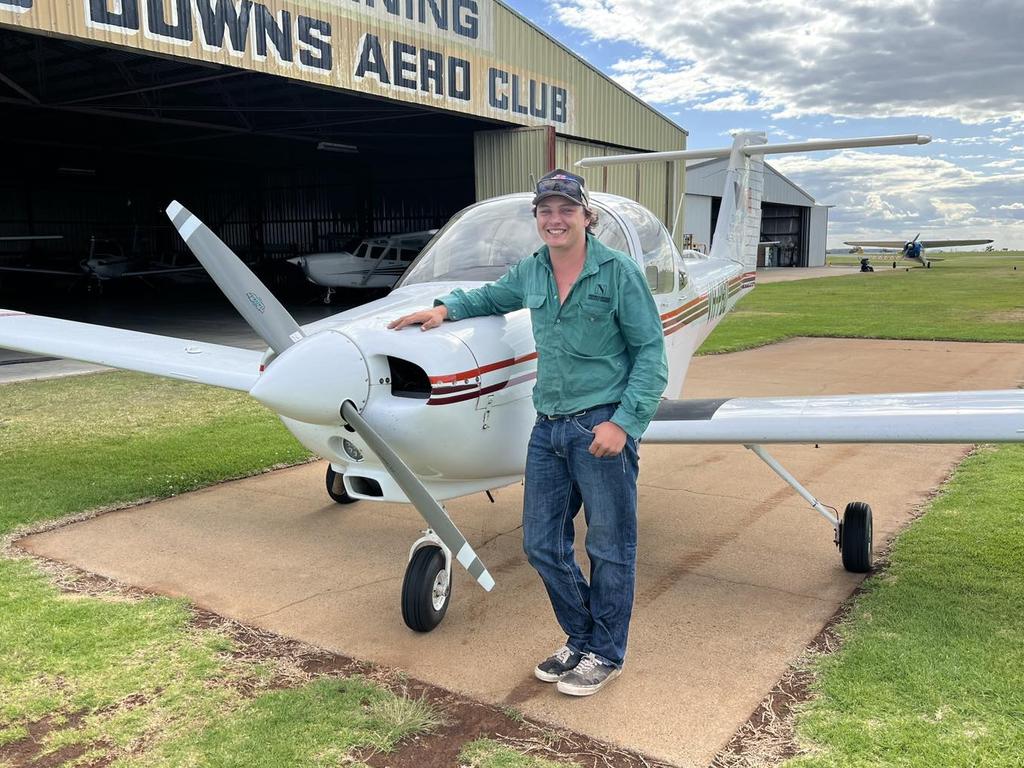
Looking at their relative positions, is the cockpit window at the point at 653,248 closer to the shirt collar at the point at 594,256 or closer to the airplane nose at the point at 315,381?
the shirt collar at the point at 594,256

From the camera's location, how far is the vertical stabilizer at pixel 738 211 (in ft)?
27.6

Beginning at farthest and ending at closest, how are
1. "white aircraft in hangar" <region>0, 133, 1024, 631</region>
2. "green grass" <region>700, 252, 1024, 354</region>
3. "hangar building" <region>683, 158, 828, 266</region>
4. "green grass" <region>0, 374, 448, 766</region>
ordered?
"hangar building" <region>683, 158, 828, 266</region> < "green grass" <region>700, 252, 1024, 354</region> < "white aircraft in hangar" <region>0, 133, 1024, 631</region> < "green grass" <region>0, 374, 448, 766</region>

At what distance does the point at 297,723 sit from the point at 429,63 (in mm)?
14178

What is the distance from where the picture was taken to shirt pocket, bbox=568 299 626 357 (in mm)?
2916

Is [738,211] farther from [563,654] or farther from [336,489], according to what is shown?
[563,654]

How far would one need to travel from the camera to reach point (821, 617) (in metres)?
3.79

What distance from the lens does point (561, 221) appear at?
2922 mm

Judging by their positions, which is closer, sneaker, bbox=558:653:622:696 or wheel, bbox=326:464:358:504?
sneaker, bbox=558:653:622:696

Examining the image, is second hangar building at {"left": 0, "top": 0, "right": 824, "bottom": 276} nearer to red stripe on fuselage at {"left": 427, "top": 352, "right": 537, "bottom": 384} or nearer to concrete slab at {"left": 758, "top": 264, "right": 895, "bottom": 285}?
red stripe on fuselage at {"left": 427, "top": 352, "right": 537, "bottom": 384}

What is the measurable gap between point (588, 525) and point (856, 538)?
2008 millimetres

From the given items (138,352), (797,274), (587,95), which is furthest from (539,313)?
(797,274)

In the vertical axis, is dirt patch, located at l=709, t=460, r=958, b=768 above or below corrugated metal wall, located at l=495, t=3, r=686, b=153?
below

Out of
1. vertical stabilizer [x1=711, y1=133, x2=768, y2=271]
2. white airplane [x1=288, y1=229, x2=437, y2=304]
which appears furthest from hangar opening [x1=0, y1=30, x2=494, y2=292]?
vertical stabilizer [x1=711, y1=133, x2=768, y2=271]

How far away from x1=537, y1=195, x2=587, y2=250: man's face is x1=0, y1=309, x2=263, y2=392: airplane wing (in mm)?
2570
